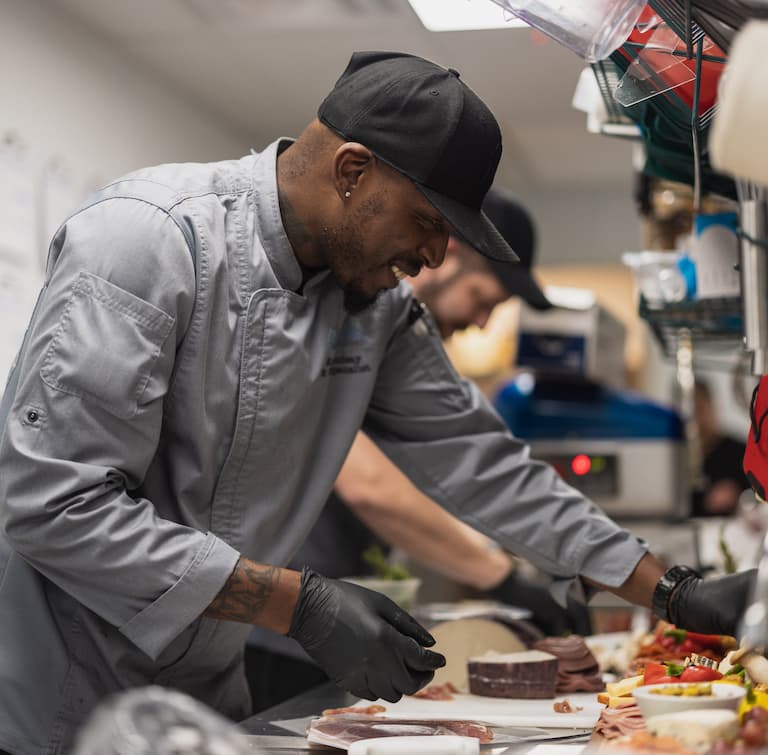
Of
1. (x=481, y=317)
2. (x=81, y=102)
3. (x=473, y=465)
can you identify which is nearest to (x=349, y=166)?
(x=473, y=465)

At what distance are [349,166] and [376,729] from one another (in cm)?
75

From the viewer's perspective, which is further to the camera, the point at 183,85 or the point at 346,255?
the point at 183,85

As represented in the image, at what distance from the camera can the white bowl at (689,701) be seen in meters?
1.04

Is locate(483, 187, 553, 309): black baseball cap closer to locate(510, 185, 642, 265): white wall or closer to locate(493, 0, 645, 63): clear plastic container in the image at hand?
locate(493, 0, 645, 63): clear plastic container

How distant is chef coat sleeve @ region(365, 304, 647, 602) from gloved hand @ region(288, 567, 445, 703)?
19.2 inches

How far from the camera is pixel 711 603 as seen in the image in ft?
5.15

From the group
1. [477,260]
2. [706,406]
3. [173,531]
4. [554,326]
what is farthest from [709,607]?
[706,406]

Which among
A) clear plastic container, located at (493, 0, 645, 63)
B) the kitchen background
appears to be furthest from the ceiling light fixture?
clear plastic container, located at (493, 0, 645, 63)

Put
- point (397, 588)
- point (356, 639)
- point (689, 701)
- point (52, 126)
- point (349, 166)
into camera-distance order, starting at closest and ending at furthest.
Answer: point (689, 701) → point (356, 639) → point (349, 166) → point (397, 588) → point (52, 126)

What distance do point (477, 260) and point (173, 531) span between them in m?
1.65

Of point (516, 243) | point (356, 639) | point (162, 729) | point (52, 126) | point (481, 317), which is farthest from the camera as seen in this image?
point (52, 126)

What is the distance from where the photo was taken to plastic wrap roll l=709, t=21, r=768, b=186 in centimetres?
81

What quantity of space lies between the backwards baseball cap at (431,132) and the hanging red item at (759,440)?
0.40 m

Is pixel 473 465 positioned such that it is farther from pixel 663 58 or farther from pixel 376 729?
pixel 663 58
